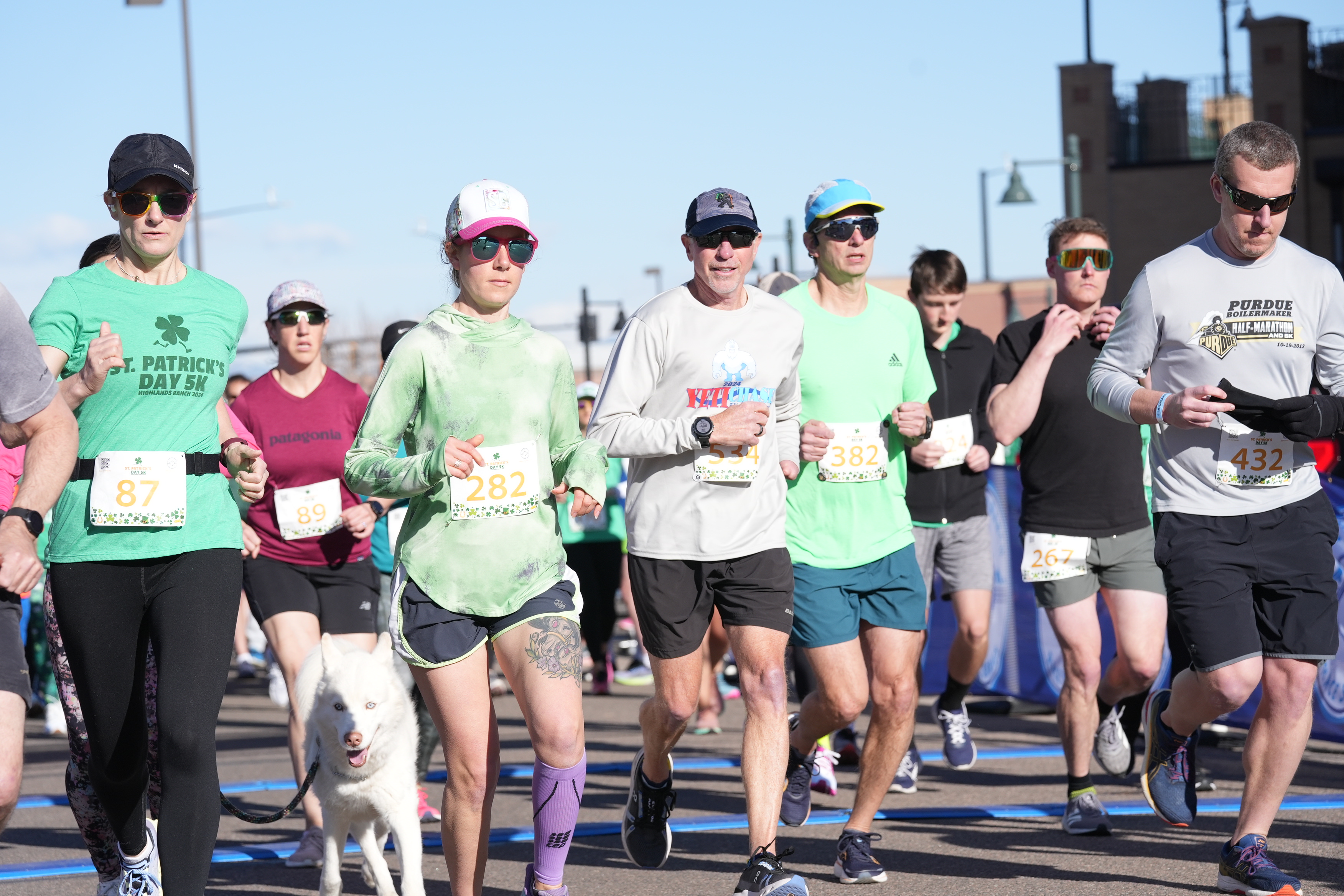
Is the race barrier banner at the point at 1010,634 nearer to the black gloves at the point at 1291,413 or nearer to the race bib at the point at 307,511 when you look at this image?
the race bib at the point at 307,511

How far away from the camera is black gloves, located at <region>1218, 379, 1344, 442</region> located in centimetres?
501

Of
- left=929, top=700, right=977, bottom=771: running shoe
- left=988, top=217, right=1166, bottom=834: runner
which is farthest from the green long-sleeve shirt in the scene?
left=929, top=700, right=977, bottom=771: running shoe

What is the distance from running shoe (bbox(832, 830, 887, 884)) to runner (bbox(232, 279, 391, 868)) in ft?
7.56

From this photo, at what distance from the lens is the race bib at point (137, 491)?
467 centimetres

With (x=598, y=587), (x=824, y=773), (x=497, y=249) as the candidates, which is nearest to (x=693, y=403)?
(x=497, y=249)

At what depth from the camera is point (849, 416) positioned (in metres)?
6.33

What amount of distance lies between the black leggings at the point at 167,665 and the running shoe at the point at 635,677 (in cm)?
921

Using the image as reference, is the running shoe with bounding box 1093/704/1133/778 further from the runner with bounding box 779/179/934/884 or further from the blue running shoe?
the blue running shoe

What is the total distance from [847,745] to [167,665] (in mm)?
5037

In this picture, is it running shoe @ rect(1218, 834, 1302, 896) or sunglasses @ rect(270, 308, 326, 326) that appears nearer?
running shoe @ rect(1218, 834, 1302, 896)

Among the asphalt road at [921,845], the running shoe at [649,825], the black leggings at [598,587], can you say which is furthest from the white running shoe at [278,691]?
the running shoe at [649,825]

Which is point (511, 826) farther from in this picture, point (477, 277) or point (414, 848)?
point (477, 277)

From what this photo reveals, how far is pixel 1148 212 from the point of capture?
35.6 metres

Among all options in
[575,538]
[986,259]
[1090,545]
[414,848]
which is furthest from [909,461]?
[986,259]
